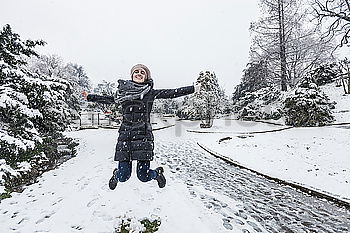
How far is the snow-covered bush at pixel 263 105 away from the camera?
23.0 m

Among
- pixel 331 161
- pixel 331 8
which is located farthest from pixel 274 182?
pixel 331 8

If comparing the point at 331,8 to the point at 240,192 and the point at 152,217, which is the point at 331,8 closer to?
the point at 240,192

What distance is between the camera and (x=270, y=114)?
2414 cm

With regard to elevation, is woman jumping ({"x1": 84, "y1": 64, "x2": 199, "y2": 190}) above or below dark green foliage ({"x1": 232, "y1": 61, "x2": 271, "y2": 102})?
below

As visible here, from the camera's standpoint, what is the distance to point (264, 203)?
4512 mm

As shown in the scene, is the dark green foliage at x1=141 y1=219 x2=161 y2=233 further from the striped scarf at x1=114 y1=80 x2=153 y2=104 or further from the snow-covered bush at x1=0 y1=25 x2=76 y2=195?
the snow-covered bush at x1=0 y1=25 x2=76 y2=195

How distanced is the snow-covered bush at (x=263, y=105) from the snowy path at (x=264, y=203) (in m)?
17.1

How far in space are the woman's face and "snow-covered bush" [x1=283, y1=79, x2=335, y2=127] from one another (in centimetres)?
1332

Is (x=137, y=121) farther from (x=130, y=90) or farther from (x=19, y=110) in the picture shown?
(x=19, y=110)

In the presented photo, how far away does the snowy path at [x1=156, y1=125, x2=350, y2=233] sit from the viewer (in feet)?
11.9

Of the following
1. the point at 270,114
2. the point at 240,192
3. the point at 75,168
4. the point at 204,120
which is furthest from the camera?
the point at 204,120

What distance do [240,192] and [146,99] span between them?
2.81 meters

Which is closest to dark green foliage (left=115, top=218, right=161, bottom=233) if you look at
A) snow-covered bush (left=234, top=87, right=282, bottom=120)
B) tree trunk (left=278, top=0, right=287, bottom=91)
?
snow-covered bush (left=234, top=87, right=282, bottom=120)

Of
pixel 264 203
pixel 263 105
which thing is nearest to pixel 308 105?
pixel 263 105
